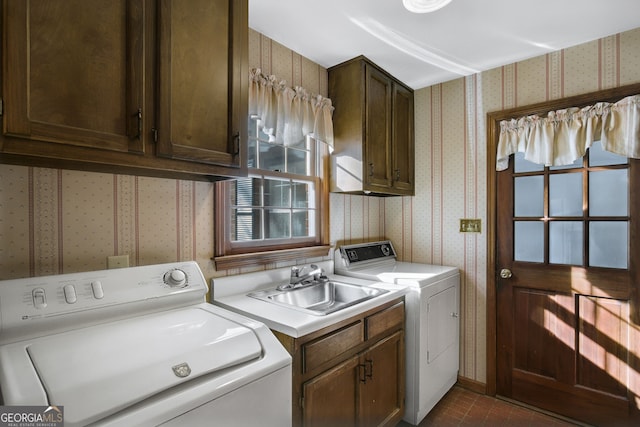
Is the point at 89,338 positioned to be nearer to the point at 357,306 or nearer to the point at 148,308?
the point at 148,308

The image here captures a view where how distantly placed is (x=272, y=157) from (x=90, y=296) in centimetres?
128

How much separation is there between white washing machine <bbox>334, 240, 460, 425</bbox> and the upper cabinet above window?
1.28 metres

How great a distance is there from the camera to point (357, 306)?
160 centimetres

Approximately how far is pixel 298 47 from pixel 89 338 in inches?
76.5

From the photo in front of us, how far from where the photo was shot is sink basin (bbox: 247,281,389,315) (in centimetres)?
179

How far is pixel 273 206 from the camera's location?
2.11 metres

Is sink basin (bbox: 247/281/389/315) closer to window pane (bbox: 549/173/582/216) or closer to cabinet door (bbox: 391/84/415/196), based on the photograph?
cabinet door (bbox: 391/84/415/196)

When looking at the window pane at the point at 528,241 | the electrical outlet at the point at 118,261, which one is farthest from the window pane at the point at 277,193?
the window pane at the point at 528,241

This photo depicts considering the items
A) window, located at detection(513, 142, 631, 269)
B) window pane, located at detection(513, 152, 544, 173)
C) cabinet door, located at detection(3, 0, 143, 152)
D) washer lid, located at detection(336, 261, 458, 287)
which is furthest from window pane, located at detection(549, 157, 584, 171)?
cabinet door, located at detection(3, 0, 143, 152)

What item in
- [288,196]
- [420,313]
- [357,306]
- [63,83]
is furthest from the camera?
[288,196]

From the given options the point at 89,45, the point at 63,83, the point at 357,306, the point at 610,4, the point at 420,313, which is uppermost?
the point at 610,4

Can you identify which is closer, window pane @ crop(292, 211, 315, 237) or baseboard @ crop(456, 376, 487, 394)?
window pane @ crop(292, 211, 315, 237)

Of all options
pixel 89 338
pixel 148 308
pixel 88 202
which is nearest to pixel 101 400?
pixel 89 338

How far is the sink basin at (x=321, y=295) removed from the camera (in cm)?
179
